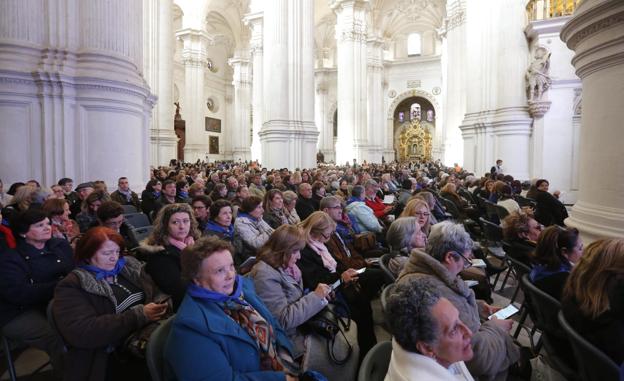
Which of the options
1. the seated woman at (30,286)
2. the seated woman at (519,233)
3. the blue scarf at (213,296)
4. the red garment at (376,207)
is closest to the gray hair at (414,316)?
the blue scarf at (213,296)

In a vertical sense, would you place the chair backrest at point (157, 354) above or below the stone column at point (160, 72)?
below

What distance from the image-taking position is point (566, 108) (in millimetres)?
13086

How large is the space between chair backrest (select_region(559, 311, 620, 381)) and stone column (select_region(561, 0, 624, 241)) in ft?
8.69

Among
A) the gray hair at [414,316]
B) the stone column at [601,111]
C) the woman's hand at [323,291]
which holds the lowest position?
the woman's hand at [323,291]

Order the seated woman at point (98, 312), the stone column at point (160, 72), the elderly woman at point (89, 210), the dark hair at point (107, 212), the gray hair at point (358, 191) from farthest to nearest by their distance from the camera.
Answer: the stone column at point (160, 72)
the gray hair at point (358, 191)
the elderly woman at point (89, 210)
the dark hair at point (107, 212)
the seated woman at point (98, 312)

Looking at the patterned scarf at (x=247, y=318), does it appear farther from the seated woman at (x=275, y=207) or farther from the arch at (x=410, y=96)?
the arch at (x=410, y=96)

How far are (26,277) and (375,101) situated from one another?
106 ft

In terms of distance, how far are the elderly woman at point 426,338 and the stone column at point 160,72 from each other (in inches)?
718

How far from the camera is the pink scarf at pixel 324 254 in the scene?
12.4ft

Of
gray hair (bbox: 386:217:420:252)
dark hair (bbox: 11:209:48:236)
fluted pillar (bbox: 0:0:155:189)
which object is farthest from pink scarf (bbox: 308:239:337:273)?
fluted pillar (bbox: 0:0:155:189)

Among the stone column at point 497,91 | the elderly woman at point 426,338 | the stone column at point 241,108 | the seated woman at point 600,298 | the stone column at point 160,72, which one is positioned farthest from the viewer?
the stone column at point 241,108

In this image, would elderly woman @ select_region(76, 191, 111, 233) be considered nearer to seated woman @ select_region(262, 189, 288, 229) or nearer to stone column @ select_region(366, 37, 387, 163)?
seated woman @ select_region(262, 189, 288, 229)

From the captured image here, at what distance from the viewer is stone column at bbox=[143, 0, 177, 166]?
18.3m

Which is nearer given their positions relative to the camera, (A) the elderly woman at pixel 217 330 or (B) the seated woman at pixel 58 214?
(A) the elderly woman at pixel 217 330
